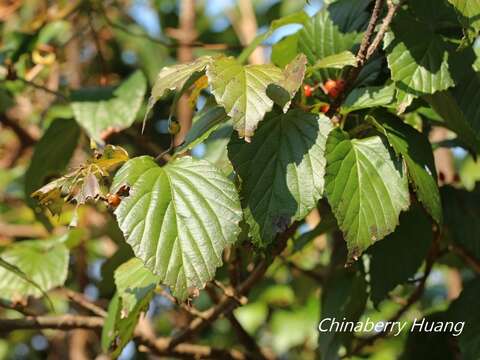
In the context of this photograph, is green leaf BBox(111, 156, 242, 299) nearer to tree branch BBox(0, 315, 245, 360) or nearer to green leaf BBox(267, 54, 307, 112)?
green leaf BBox(267, 54, 307, 112)

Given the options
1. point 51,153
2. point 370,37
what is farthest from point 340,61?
point 51,153

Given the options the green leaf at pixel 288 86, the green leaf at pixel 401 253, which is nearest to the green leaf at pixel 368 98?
the green leaf at pixel 288 86

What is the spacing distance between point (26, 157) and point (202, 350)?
1291mm

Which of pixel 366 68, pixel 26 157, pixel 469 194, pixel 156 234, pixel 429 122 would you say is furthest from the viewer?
pixel 26 157

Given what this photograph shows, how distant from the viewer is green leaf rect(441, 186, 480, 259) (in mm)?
1267

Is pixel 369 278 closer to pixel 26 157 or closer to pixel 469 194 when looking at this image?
pixel 469 194

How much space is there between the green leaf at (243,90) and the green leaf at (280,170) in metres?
0.07

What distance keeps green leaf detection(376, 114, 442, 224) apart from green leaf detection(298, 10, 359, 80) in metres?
0.13

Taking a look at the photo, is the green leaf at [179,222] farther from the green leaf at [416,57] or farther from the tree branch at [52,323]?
the tree branch at [52,323]

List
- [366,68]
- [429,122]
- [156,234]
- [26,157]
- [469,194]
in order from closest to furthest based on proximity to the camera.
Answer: [156,234], [366,68], [429,122], [469,194], [26,157]

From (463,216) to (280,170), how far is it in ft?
1.63

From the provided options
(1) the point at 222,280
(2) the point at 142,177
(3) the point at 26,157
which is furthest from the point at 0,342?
(2) the point at 142,177

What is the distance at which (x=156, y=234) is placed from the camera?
827 mm

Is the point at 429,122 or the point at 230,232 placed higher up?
the point at 230,232
